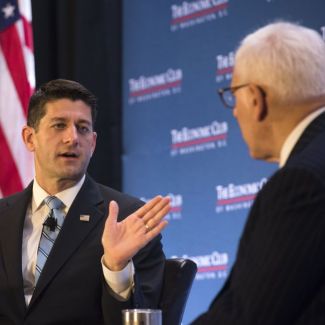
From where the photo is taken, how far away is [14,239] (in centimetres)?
357

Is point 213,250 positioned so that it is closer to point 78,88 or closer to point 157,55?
point 157,55

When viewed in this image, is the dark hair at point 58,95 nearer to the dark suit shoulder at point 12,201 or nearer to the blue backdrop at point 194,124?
the dark suit shoulder at point 12,201

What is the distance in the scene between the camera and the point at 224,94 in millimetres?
2361

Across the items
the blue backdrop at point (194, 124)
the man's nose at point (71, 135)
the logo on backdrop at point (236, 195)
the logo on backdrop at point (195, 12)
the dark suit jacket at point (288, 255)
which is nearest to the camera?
the dark suit jacket at point (288, 255)

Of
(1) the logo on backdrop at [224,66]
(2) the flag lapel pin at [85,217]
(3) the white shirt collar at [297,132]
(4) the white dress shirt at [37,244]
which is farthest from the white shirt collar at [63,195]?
(1) the logo on backdrop at [224,66]

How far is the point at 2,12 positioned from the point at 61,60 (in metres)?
0.67

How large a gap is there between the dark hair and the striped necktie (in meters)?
0.38

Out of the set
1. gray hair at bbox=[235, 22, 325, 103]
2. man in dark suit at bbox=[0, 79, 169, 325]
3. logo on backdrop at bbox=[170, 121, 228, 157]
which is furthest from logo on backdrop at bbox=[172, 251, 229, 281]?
gray hair at bbox=[235, 22, 325, 103]

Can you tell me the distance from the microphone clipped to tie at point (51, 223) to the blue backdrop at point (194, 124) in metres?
1.90

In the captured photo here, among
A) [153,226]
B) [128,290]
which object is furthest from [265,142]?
[128,290]

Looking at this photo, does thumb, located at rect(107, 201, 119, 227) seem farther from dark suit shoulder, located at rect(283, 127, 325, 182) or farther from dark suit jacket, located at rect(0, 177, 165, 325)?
dark suit shoulder, located at rect(283, 127, 325, 182)

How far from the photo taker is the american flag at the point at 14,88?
216 inches

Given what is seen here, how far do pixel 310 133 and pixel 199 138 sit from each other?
11.8 feet

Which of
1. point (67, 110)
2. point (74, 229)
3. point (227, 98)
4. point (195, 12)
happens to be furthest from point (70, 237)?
point (195, 12)
